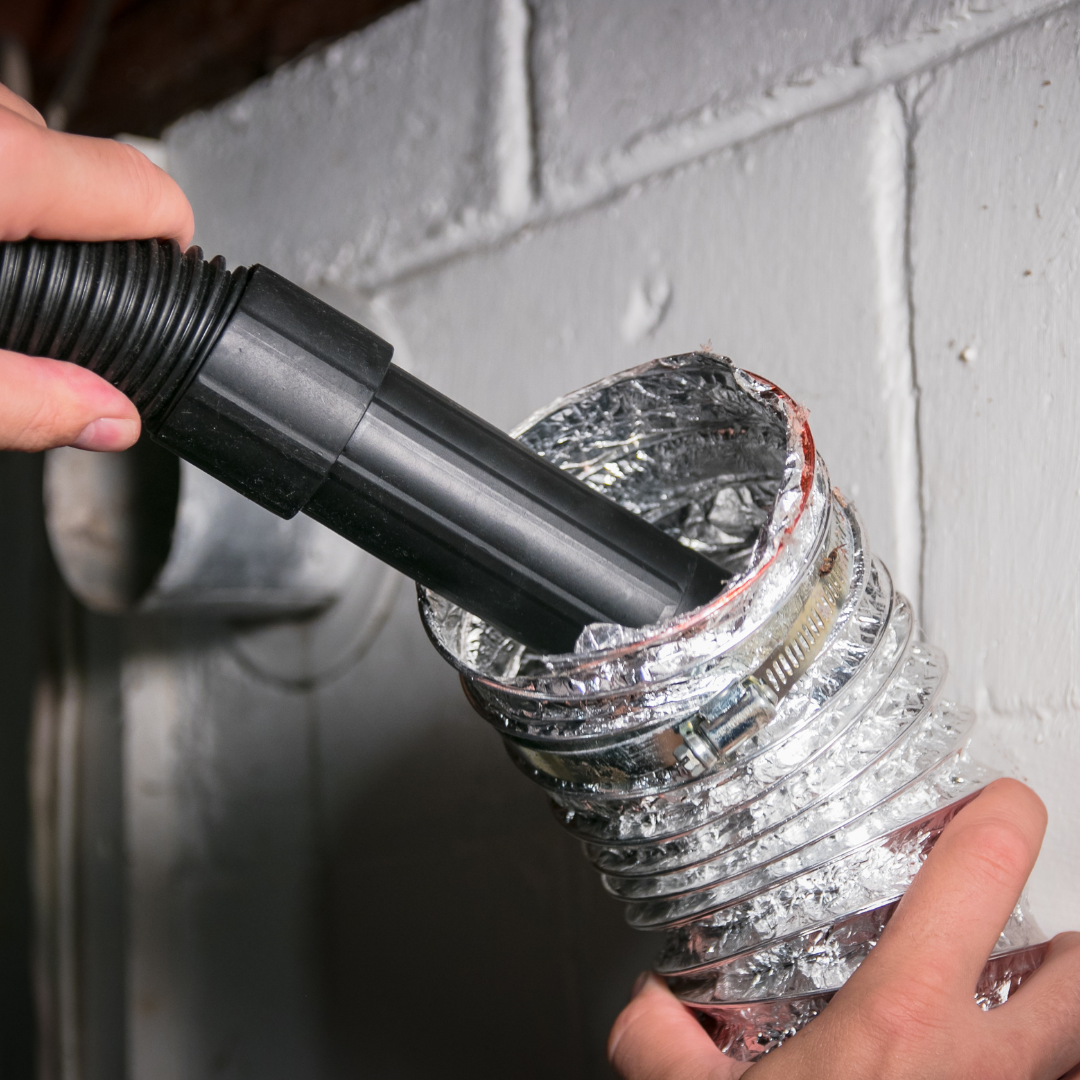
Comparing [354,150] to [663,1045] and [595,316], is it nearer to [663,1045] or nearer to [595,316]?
[595,316]

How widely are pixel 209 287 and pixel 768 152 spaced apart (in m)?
0.44

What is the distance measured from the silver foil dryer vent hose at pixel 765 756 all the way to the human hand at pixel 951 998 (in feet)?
0.07

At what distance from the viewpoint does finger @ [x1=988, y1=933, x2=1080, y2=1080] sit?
0.40 m

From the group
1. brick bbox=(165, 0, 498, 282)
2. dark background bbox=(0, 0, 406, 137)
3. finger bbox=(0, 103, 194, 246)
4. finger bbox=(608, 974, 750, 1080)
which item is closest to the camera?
finger bbox=(0, 103, 194, 246)

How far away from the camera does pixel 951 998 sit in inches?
15.4

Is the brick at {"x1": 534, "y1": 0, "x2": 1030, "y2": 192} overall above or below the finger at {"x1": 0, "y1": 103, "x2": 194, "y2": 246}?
above

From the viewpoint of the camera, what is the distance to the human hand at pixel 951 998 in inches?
15.1

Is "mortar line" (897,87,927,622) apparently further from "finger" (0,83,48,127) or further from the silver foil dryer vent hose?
"finger" (0,83,48,127)

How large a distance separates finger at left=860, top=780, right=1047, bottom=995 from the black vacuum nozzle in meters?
0.16

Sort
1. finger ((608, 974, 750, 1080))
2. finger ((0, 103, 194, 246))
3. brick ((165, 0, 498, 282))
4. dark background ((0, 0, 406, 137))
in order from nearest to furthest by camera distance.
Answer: finger ((0, 103, 194, 246))
finger ((608, 974, 750, 1080))
brick ((165, 0, 498, 282))
dark background ((0, 0, 406, 137))

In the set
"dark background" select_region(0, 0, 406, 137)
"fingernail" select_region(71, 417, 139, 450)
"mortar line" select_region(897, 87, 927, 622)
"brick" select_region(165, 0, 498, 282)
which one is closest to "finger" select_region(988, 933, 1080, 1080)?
"mortar line" select_region(897, 87, 927, 622)

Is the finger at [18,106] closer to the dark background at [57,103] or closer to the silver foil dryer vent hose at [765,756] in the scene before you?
the silver foil dryer vent hose at [765,756]

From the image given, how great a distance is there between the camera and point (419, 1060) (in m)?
0.85

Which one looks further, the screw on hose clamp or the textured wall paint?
the textured wall paint
